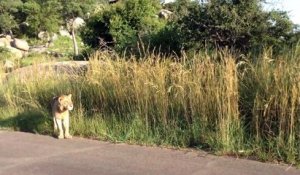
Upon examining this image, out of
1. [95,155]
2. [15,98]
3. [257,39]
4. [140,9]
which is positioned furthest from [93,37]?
[95,155]

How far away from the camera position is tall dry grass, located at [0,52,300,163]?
738cm

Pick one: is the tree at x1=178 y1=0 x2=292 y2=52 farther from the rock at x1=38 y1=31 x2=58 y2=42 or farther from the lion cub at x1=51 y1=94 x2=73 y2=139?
the rock at x1=38 y1=31 x2=58 y2=42

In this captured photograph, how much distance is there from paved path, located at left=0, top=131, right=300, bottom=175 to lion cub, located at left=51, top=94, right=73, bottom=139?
0.41 meters

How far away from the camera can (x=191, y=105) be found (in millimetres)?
8383

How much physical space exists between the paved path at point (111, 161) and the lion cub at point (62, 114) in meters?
0.41

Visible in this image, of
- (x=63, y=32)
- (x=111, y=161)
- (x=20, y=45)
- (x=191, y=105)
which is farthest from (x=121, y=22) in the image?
(x=63, y=32)

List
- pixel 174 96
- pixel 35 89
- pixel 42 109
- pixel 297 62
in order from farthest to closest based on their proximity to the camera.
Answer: pixel 35 89 → pixel 42 109 → pixel 174 96 → pixel 297 62

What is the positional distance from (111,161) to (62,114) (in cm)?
231

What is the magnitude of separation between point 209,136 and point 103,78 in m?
3.18

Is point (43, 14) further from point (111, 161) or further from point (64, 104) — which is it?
point (111, 161)

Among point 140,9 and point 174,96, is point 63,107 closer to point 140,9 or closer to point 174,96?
point 174,96

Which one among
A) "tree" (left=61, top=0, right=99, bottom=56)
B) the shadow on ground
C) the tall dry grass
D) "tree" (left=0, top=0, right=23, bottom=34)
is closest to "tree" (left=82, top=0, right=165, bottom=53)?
the shadow on ground

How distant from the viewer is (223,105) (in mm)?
7898

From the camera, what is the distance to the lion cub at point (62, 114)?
9.24 m
